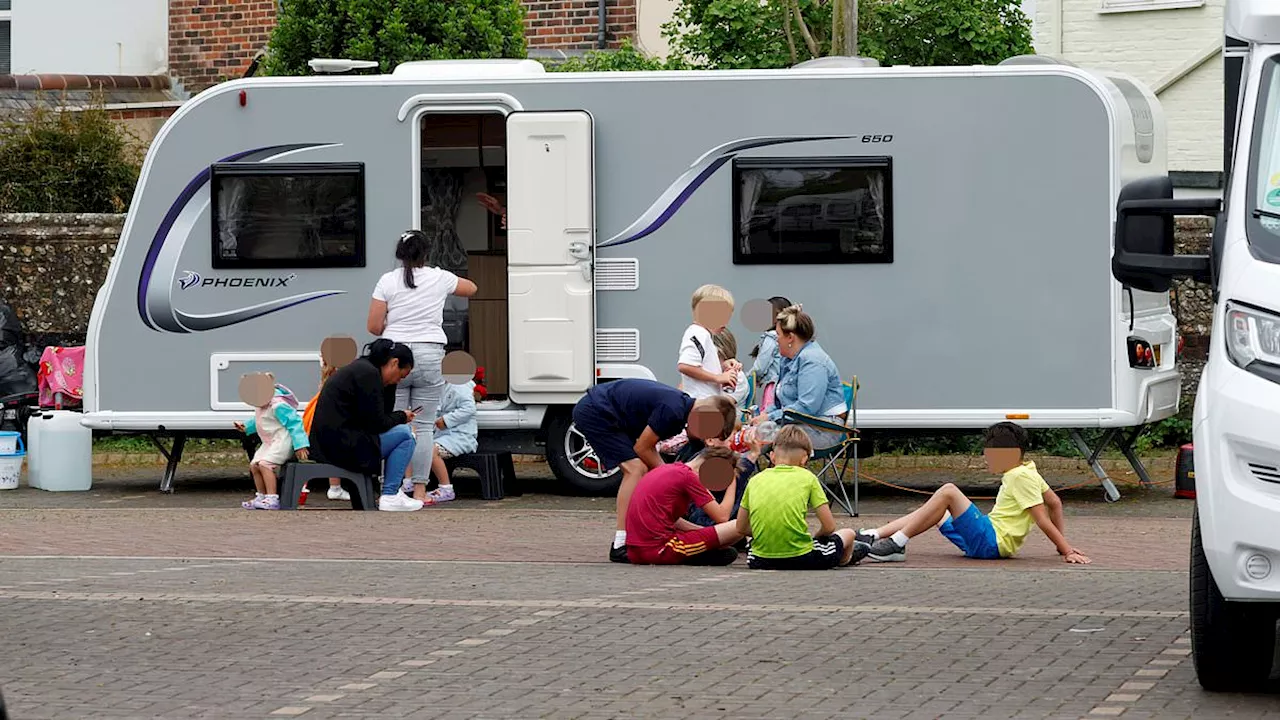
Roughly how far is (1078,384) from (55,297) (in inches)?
361

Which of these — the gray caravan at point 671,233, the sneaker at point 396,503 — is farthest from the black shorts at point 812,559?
the sneaker at point 396,503

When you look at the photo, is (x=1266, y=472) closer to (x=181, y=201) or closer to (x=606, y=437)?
(x=606, y=437)

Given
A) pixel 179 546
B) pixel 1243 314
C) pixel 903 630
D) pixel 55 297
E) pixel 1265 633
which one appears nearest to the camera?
pixel 1243 314

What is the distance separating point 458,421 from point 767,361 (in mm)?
2286

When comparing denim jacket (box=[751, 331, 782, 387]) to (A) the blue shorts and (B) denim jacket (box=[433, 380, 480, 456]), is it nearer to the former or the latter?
(B) denim jacket (box=[433, 380, 480, 456])

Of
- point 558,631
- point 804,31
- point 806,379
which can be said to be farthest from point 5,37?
point 558,631

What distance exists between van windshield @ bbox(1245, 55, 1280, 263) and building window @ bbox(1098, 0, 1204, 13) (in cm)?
1357

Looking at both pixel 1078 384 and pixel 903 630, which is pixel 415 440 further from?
pixel 903 630

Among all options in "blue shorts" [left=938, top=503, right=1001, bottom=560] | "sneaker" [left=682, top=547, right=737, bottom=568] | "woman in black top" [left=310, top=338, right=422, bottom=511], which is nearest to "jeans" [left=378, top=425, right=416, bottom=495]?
"woman in black top" [left=310, top=338, right=422, bottom=511]

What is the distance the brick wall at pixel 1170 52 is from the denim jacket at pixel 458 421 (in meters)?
8.24

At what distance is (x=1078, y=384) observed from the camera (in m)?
13.7

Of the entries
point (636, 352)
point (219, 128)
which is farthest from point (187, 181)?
point (636, 352)

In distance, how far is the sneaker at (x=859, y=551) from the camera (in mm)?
10461

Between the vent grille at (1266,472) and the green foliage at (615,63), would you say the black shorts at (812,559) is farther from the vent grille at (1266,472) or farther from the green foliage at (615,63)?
the green foliage at (615,63)
